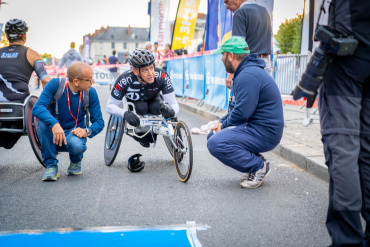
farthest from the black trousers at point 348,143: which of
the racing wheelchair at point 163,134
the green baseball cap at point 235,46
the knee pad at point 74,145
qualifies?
the knee pad at point 74,145

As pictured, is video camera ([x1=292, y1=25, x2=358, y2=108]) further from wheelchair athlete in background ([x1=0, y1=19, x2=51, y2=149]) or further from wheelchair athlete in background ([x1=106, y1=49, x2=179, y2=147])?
wheelchair athlete in background ([x1=0, y1=19, x2=51, y2=149])

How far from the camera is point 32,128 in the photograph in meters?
5.48

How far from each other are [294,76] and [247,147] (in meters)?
10.1

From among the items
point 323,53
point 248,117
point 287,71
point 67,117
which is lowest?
point 287,71

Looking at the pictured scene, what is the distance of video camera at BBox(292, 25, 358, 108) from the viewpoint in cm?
260

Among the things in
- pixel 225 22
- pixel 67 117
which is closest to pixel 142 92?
pixel 67 117

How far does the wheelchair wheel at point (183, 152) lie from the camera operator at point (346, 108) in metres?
2.38

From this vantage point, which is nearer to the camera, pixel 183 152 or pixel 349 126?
pixel 349 126

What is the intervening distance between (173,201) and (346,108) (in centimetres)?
216

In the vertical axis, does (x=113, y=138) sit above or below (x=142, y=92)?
below

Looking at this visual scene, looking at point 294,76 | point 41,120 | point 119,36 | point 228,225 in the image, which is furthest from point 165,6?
point 119,36

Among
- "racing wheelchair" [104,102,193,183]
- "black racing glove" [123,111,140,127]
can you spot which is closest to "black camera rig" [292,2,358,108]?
"racing wheelchair" [104,102,193,183]

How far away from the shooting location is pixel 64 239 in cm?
337

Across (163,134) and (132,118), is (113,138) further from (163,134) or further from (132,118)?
(163,134)
